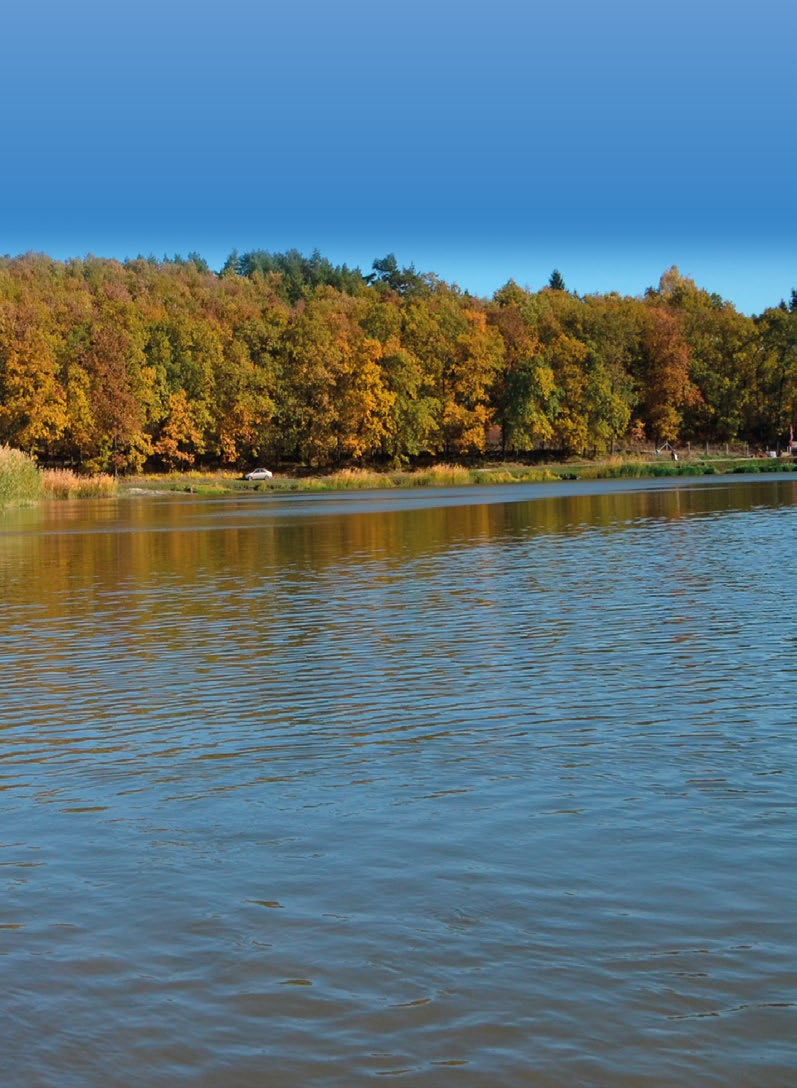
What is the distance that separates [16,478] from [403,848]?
170ft

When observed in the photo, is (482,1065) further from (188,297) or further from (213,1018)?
(188,297)

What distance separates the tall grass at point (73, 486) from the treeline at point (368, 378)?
16.2 metres

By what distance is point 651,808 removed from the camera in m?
9.38

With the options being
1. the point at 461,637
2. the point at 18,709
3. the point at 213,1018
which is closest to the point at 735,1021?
the point at 213,1018

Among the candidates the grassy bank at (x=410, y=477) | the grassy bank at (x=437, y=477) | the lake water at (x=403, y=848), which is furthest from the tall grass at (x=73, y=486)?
the lake water at (x=403, y=848)

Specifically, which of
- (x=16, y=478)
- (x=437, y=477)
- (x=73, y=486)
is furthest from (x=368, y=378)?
(x=16, y=478)

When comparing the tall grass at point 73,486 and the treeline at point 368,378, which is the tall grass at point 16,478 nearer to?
the tall grass at point 73,486

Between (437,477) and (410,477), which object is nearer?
(437,477)

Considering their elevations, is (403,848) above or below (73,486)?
below

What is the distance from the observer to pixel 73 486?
76.6 metres

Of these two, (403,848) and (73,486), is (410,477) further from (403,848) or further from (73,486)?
(403,848)

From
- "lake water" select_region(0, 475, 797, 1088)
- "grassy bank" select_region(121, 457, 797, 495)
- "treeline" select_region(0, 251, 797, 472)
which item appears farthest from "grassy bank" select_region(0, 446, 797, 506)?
"lake water" select_region(0, 475, 797, 1088)

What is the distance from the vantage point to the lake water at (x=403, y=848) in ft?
19.6

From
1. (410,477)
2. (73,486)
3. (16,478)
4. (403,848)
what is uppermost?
(410,477)
